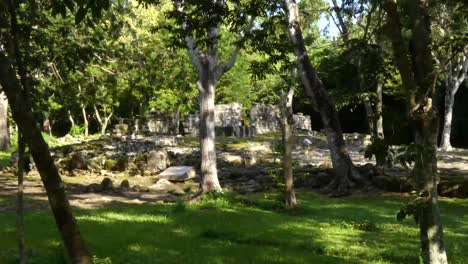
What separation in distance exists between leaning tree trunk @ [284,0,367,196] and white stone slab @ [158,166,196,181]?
6214 millimetres

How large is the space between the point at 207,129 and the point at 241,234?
687 centimetres

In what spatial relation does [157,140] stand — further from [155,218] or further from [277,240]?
[277,240]

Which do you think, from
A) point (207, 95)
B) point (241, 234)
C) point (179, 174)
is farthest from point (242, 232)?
point (179, 174)

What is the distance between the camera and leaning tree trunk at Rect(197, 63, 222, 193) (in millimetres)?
17078

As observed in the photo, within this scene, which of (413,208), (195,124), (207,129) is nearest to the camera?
(413,208)

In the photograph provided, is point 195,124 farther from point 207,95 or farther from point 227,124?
point 207,95

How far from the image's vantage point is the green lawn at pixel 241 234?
352 inches

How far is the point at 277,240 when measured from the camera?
33.9ft

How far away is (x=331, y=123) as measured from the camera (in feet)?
63.4

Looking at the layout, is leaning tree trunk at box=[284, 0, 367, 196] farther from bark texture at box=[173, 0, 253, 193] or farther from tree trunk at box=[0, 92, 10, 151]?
tree trunk at box=[0, 92, 10, 151]

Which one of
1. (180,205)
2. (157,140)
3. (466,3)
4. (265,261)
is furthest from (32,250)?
(157,140)

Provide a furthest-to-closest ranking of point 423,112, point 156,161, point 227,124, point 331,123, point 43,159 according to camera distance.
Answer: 1. point 227,124
2. point 156,161
3. point 331,123
4. point 423,112
5. point 43,159

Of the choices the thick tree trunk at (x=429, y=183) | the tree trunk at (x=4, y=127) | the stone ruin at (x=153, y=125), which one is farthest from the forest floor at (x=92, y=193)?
the stone ruin at (x=153, y=125)

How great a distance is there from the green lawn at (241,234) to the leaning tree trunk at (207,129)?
1803 mm
